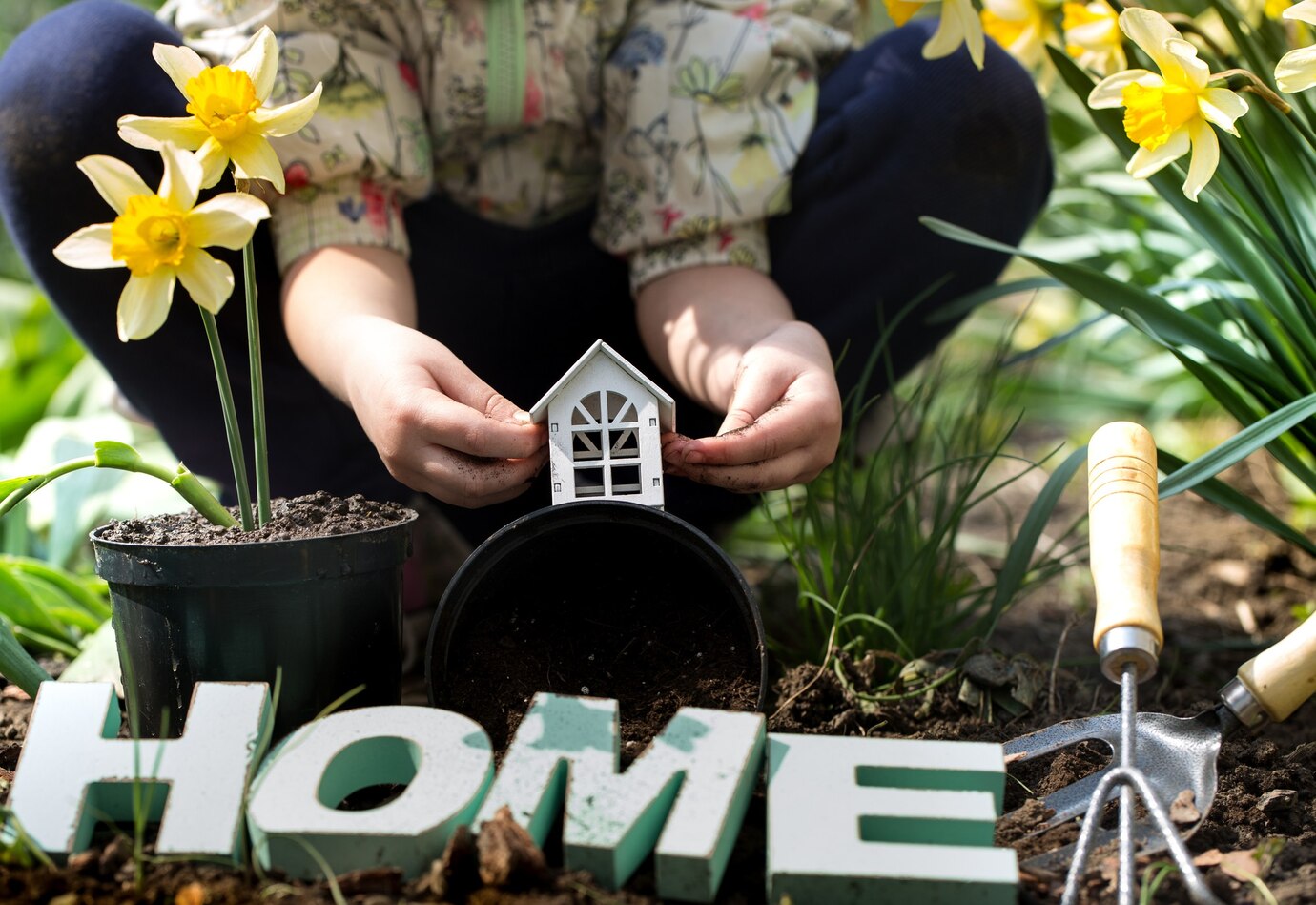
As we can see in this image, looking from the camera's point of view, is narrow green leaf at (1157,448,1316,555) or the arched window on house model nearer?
the arched window on house model

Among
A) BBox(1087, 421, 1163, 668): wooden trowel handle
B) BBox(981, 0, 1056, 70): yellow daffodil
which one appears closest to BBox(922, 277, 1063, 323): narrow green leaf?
BBox(981, 0, 1056, 70): yellow daffodil

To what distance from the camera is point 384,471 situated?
1.48m

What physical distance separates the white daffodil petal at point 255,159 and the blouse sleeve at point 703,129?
0.58 meters

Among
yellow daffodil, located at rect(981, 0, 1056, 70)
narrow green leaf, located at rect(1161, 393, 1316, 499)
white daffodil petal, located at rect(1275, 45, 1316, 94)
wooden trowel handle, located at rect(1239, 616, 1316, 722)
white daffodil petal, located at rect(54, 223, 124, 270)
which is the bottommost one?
wooden trowel handle, located at rect(1239, 616, 1316, 722)

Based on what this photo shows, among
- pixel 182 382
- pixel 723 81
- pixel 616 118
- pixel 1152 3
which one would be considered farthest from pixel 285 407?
pixel 1152 3

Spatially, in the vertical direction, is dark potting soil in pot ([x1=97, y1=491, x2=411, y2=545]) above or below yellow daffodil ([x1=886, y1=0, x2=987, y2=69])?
below

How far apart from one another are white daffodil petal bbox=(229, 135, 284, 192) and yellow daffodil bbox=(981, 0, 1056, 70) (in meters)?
0.98

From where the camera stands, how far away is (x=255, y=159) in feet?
2.78

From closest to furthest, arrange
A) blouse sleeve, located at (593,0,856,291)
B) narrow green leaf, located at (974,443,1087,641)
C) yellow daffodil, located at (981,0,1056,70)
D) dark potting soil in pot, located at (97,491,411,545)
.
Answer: dark potting soil in pot, located at (97,491,411,545) < narrow green leaf, located at (974,443,1087,641) < blouse sleeve, located at (593,0,856,291) < yellow daffodil, located at (981,0,1056,70)

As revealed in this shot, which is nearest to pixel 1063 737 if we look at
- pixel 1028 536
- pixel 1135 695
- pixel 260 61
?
pixel 1135 695

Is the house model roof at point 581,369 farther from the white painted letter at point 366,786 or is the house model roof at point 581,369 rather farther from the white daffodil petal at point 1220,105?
the white daffodil petal at point 1220,105

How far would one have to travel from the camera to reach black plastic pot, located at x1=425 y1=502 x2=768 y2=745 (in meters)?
0.92

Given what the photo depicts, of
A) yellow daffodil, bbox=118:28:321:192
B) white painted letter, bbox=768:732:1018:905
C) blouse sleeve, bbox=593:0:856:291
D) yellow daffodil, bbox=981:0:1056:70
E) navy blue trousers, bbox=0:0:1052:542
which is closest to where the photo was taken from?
white painted letter, bbox=768:732:1018:905

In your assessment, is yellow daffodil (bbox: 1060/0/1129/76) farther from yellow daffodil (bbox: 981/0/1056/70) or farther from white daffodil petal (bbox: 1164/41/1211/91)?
white daffodil petal (bbox: 1164/41/1211/91)
